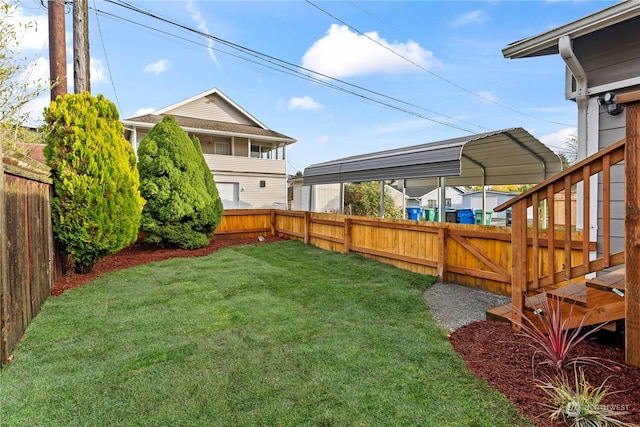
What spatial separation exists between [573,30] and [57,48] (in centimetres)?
795

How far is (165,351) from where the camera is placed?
285cm

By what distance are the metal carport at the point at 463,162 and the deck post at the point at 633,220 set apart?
367cm

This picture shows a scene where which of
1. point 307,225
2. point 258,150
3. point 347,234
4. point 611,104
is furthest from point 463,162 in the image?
point 258,150

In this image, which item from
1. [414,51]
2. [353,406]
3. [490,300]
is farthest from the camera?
[414,51]

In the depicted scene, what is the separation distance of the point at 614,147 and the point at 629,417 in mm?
1805

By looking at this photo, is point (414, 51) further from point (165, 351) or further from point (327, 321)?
point (165, 351)

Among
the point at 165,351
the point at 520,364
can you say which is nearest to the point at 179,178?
the point at 165,351

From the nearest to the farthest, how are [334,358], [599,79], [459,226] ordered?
[334,358] < [599,79] < [459,226]

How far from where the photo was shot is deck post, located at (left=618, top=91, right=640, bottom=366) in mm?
2244

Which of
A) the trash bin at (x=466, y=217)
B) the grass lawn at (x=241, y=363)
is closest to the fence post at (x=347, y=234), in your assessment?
the grass lawn at (x=241, y=363)

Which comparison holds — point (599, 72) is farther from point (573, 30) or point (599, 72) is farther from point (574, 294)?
point (574, 294)

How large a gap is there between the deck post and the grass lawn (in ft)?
3.69

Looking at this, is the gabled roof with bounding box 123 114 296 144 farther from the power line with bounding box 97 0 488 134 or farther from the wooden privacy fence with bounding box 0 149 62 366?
the wooden privacy fence with bounding box 0 149 62 366

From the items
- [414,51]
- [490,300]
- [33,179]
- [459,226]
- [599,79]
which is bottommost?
[490,300]
